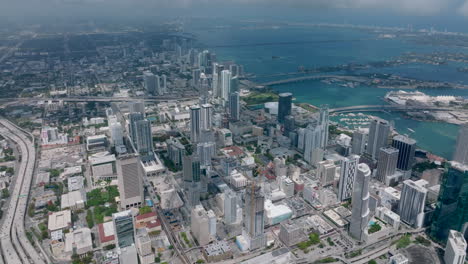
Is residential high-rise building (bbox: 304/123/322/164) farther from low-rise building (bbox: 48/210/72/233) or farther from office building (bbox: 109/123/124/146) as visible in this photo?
low-rise building (bbox: 48/210/72/233)

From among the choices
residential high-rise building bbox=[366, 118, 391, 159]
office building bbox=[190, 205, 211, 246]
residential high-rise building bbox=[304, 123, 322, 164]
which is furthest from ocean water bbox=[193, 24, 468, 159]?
office building bbox=[190, 205, 211, 246]

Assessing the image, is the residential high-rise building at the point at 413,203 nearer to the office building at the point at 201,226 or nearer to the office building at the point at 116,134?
the office building at the point at 201,226

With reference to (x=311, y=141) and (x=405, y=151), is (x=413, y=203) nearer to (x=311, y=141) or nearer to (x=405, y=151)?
(x=405, y=151)

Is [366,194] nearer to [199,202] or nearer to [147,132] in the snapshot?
[199,202]

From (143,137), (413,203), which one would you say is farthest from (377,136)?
(143,137)

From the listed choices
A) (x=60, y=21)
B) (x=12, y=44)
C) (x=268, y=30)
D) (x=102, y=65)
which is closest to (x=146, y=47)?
(x=102, y=65)

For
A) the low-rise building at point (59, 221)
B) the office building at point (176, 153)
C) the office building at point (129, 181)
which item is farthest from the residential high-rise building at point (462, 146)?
the low-rise building at point (59, 221)
